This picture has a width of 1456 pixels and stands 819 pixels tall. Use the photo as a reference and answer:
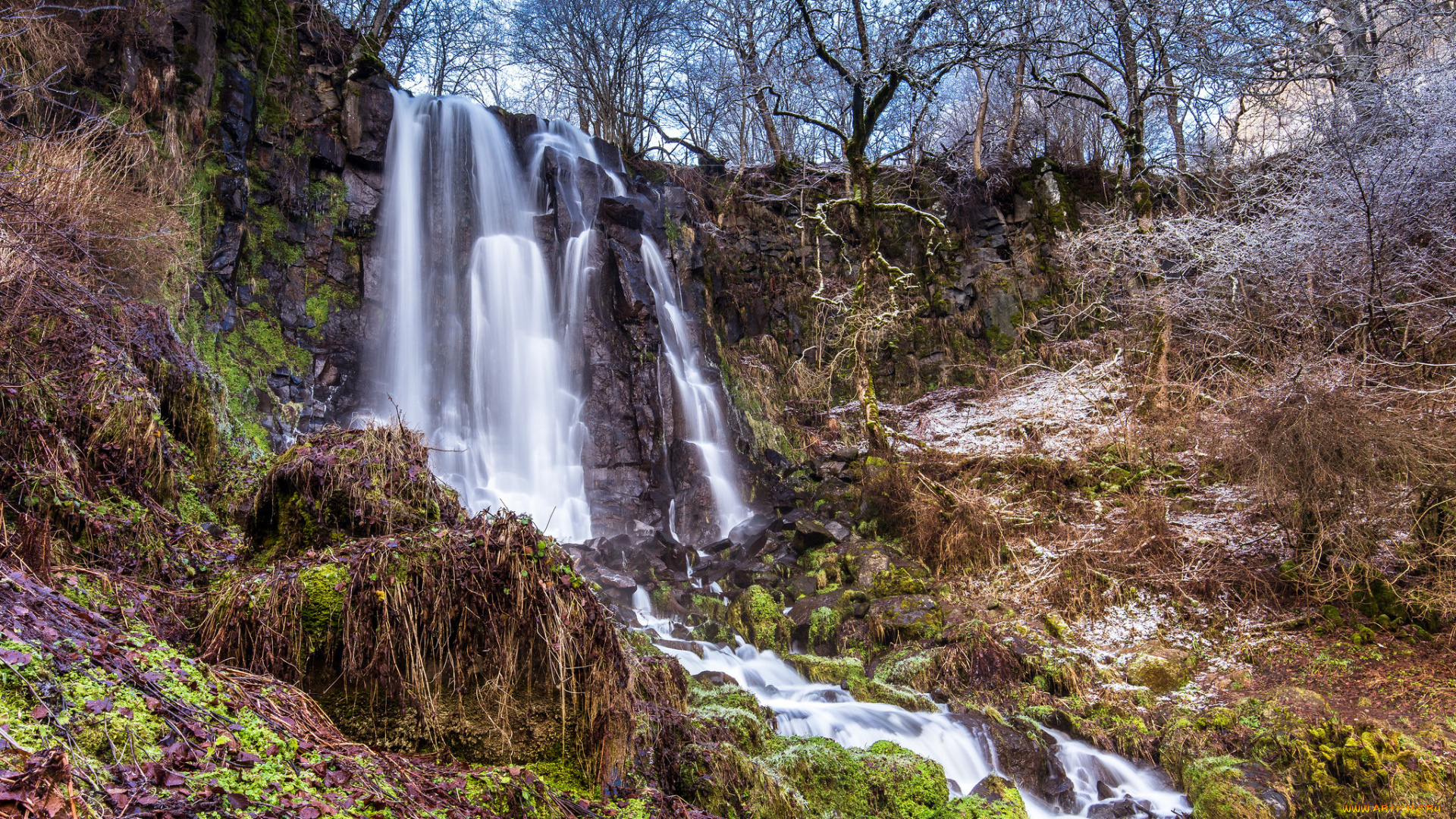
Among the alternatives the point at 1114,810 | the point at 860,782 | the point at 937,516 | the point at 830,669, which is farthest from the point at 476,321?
the point at 1114,810

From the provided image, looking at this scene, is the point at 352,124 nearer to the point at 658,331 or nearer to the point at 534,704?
the point at 658,331

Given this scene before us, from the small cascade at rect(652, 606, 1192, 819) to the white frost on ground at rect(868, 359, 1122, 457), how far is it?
5009 millimetres

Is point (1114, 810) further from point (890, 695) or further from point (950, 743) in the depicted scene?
point (890, 695)

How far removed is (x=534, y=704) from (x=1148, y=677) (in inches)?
229

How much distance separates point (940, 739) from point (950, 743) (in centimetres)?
9

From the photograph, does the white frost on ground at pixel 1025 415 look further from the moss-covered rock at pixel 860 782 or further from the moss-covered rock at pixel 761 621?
the moss-covered rock at pixel 860 782

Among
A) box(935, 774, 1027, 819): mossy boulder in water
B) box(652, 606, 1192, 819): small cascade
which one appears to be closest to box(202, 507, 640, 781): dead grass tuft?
box(652, 606, 1192, 819): small cascade

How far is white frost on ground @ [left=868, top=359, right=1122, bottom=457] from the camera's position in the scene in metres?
11.1

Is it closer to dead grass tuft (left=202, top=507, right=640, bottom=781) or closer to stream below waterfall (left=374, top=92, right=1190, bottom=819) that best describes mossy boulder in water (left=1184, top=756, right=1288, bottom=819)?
dead grass tuft (left=202, top=507, right=640, bottom=781)

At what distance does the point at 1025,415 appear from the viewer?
503 inches

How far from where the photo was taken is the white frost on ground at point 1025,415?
11125 millimetres

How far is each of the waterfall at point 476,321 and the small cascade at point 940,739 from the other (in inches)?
177

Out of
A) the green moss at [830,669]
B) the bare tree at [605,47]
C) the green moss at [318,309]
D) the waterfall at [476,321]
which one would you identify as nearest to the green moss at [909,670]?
the green moss at [830,669]

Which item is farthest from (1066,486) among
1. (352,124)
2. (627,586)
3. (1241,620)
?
(352,124)
